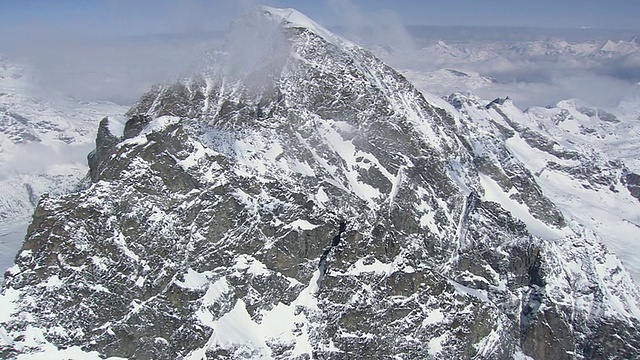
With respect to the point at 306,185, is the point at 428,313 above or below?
below

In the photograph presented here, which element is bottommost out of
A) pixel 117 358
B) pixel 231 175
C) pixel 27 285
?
pixel 117 358

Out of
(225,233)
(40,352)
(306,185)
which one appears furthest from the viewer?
(306,185)

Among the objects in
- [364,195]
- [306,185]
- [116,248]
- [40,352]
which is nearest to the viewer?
[40,352]

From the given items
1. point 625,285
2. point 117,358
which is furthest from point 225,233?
point 625,285

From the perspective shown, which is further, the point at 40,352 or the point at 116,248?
the point at 116,248

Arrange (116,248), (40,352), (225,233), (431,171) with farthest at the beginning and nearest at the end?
1. (431,171)
2. (225,233)
3. (116,248)
4. (40,352)

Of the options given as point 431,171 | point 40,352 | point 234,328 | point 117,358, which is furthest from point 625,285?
point 40,352

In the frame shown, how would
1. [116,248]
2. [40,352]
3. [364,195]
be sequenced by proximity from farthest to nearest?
[364,195]
[116,248]
[40,352]

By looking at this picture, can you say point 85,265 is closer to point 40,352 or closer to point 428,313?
point 40,352

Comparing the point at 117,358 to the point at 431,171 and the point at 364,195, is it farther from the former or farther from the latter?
the point at 431,171
